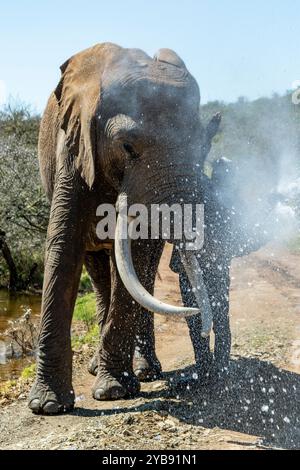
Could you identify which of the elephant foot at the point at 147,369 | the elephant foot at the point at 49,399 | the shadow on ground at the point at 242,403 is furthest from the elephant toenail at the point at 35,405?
the elephant foot at the point at 147,369

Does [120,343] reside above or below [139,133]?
below

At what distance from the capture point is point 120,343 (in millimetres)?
6773

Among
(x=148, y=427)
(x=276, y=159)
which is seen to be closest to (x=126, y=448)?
(x=148, y=427)

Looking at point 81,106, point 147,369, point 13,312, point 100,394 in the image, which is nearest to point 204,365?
point 147,369

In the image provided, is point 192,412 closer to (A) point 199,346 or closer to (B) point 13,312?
(A) point 199,346

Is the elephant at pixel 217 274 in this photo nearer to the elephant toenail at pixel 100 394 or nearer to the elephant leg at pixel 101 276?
the elephant leg at pixel 101 276

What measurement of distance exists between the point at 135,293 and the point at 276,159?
21804 millimetres

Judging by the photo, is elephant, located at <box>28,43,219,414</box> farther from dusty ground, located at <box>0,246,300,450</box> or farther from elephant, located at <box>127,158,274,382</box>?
elephant, located at <box>127,158,274,382</box>

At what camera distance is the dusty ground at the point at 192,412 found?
5414 mm

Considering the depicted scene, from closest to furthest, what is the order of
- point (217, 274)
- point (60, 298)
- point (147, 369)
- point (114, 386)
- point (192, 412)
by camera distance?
1. point (192, 412)
2. point (60, 298)
3. point (114, 386)
4. point (217, 274)
5. point (147, 369)

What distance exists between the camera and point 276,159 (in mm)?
26594

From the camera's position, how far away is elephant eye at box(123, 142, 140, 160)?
5.88 m

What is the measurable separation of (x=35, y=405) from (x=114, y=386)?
27.1 inches

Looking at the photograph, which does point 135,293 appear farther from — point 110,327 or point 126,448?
point 110,327
